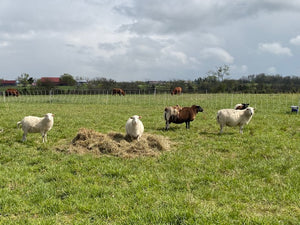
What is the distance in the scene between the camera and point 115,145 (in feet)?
24.8

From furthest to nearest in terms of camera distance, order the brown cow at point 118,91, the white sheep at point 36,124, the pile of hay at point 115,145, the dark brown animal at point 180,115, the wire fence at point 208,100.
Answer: the brown cow at point 118,91
the wire fence at point 208,100
the dark brown animal at point 180,115
the white sheep at point 36,124
the pile of hay at point 115,145

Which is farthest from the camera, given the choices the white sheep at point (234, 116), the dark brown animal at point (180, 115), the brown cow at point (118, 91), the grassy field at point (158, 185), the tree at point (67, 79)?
the tree at point (67, 79)

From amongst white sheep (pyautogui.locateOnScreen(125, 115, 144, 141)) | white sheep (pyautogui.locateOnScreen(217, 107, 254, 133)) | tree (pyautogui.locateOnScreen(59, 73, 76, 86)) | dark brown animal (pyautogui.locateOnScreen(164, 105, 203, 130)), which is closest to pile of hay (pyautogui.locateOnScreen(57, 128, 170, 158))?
white sheep (pyautogui.locateOnScreen(125, 115, 144, 141))

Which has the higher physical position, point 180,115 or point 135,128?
point 180,115

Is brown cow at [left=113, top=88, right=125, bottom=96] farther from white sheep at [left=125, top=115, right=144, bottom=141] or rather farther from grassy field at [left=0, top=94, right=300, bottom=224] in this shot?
white sheep at [left=125, top=115, right=144, bottom=141]

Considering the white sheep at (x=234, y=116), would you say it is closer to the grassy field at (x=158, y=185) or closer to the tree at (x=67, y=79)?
the grassy field at (x=158, y=185)

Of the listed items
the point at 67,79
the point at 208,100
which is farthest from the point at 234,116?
the point at 67,79

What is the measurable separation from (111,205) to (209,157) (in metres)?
3.69

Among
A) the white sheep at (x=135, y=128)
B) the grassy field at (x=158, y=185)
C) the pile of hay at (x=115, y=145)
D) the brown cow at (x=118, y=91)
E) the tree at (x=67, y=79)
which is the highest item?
the tree at (x=67, y=79)

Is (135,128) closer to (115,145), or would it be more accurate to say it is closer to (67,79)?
(115,145)

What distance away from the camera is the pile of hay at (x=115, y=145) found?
7238mm

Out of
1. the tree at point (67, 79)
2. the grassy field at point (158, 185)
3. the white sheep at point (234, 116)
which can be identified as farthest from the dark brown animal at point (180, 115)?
the tree at point (67, 79)

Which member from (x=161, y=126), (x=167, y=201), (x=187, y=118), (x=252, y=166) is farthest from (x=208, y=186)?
(x=161, y=126)

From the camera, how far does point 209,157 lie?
22.7 feet
